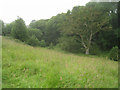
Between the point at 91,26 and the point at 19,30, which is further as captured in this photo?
the point at 19,30

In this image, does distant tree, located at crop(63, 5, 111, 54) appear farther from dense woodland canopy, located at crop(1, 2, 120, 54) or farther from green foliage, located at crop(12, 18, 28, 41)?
green foliage, located at crop(12, 18, 28, 41)

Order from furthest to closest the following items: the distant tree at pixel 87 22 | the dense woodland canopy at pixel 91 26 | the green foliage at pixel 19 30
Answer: the green foliage at pixel 19 30, the dense woodland canopy at pixel 91 26, the distant tree at pixel 87 22

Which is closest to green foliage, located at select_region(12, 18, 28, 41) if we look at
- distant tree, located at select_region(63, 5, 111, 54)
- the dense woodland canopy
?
the dense woodland canopy

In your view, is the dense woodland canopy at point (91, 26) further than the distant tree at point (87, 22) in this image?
Yes

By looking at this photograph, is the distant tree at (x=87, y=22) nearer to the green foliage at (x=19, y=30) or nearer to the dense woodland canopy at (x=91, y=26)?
the dense woodland canopy at (x=91, y=26)

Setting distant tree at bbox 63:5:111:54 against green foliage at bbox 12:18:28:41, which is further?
green foliage at bbox 12:18:28:41

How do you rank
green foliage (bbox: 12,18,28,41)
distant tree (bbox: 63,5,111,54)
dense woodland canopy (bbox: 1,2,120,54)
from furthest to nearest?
green foliage (bbox: 12,18,28,41)
dense woodland canopy (bbox: 1,2,120,54)
distant tree (bbox: 63,5,111,54)

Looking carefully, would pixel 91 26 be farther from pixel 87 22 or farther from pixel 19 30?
pixel 19 30

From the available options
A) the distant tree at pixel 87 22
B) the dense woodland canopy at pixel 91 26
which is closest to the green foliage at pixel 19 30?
the dense woodland canopy at pixel 91 26

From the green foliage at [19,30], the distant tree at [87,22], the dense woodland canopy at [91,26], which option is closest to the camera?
the distant tree at [87,22]

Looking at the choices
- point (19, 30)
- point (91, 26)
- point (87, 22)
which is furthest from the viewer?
point (19, 30)

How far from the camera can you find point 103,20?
15.3 m

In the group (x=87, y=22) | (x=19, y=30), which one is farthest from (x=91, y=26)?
(x=19, y=30)

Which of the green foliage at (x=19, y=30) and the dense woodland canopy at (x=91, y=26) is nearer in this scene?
the dense woodland canopy at (x=91, y=26)
